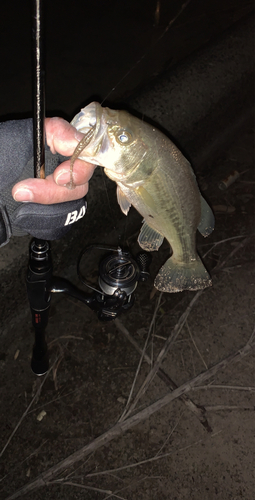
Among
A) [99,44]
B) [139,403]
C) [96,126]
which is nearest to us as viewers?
[96,126]

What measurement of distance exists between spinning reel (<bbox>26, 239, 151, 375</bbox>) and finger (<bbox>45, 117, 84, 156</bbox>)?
0.56 meters

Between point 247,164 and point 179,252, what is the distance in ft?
10.6

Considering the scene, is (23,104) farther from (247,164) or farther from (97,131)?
(97,131)

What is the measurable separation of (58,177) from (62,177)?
0.02 meters

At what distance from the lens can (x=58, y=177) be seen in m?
1.55

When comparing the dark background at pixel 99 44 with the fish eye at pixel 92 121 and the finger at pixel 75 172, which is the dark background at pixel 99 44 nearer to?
the finger at pixel 75 172

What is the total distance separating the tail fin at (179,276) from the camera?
1968mm

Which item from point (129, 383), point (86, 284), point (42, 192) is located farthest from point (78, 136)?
point (129, 383)

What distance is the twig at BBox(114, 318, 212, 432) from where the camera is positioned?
2.66 meters

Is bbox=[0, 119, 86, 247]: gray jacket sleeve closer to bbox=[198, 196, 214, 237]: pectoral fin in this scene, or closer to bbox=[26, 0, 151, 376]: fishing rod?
bbox=[26, 0, 151, 376]: fishing rod

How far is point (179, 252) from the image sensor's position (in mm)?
1895

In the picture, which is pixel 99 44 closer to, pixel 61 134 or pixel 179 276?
pixel 61 134

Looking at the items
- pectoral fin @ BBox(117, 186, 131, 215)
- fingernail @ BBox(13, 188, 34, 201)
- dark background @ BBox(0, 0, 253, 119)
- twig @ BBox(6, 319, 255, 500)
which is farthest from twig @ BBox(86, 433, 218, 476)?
dark background @ BBox(0, 0, 253, 119)

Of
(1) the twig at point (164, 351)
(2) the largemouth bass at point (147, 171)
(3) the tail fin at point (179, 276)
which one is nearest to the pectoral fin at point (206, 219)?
(2) the largemouth bass at point (147, 171)
